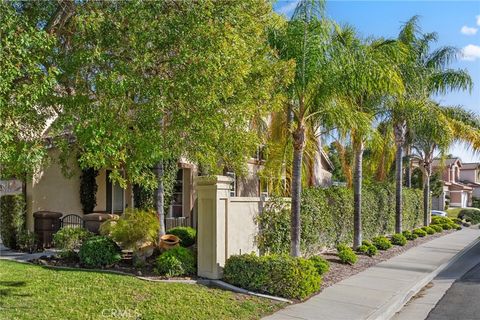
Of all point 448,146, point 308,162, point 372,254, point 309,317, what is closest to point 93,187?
point 308,162

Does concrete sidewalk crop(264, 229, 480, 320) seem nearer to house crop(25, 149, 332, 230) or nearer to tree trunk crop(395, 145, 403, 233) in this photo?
tree trunk crop(395, 145, 403, 233)

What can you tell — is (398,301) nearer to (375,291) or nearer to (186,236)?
(375,291)

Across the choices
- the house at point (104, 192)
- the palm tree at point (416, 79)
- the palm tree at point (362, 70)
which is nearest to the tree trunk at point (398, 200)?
the palm tree at point (416, 79)

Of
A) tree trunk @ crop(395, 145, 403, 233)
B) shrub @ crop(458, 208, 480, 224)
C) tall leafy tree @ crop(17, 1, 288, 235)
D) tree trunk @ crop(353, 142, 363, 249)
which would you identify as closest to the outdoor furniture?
tall leafy tree @ crop(17, 1, 288, 235)

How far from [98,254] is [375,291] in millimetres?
6022

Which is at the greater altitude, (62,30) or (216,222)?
(62,30)

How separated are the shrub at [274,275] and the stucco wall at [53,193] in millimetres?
8313

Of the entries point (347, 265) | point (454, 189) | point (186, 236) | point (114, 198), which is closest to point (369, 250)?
point (347, 265)

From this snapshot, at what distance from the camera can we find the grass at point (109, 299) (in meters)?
7.27

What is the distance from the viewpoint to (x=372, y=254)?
1603 centimetres

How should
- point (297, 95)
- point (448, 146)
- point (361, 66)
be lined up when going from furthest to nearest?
1. point (448, 146)
2. point (361, 66)
3. point (297, 95)

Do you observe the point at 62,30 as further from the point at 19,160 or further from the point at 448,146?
the point at 448,146

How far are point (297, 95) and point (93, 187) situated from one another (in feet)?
30.8

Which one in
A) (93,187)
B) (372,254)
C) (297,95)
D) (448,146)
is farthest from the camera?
(448,146)
